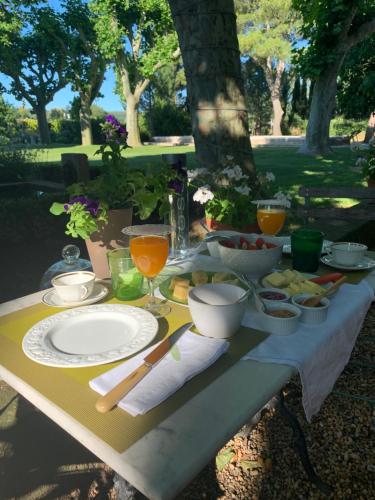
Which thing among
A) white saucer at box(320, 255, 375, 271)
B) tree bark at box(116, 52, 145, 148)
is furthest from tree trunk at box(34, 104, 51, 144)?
white saucer at box(320, 255, 375, 271)

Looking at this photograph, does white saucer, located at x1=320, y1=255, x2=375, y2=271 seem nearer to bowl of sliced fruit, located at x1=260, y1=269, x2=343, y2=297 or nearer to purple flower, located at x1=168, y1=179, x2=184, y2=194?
bowl of sliced fruit, located at x1=260, y1=269, x2=343, y2=297

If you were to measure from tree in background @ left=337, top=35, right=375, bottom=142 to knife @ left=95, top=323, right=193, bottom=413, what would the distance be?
502 inches

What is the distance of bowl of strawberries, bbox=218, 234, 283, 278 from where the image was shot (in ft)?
Answer: 4.73

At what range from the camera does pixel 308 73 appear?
12.7 meters

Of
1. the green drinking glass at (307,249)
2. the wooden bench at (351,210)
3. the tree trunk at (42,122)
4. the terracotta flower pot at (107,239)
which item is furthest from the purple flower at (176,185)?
the tree trunk at (42,122)

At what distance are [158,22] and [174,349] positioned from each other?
91.4ft

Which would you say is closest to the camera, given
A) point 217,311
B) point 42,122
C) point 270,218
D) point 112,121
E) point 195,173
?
point 217,311

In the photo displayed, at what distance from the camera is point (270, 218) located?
1870mm

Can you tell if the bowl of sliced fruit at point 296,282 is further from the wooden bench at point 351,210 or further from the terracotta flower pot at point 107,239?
the wooden bench at point 351,210

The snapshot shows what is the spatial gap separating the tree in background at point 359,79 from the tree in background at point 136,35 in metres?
13.9

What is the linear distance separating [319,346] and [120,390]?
22.8 inches

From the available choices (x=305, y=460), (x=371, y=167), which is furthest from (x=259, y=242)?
(x=371, y=167)

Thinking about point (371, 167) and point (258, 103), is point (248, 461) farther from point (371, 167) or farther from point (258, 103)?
point (258, 103)

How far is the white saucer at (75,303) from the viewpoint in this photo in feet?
4.31
